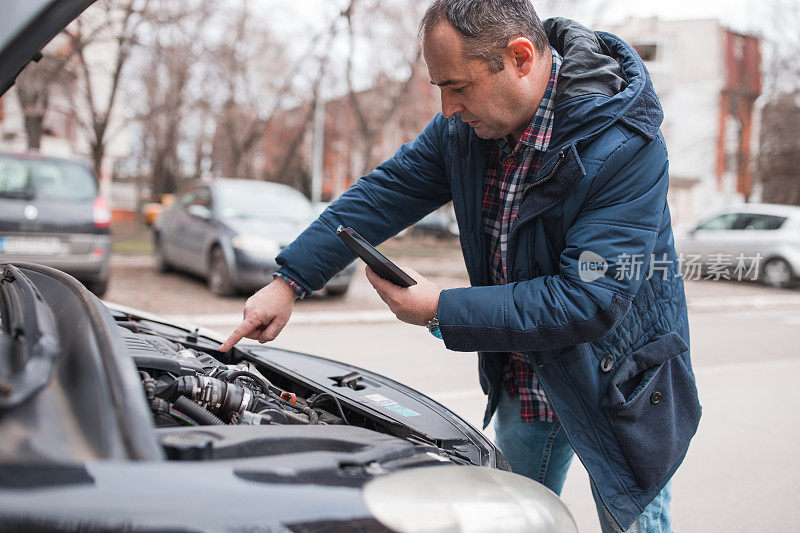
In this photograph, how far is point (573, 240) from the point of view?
5.86 ft

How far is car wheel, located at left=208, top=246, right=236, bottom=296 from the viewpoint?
30.1 ft

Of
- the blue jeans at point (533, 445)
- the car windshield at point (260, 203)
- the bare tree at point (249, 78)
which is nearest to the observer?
the blue jeans at point (533, 445)

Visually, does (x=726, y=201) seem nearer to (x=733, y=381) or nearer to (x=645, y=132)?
(x=733, y=381)

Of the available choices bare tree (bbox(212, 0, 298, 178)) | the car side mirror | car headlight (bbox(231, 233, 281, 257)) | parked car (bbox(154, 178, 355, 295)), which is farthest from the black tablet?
bare tree (bbox(212, 0, 298, 178))

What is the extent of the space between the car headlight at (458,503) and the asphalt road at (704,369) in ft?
7.11

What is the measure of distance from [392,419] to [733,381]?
568 centimetres

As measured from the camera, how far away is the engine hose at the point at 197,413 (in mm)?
1778

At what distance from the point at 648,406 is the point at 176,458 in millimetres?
1264

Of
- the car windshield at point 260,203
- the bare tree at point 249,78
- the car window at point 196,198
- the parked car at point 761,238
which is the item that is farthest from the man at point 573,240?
the bare tree at point 249,78

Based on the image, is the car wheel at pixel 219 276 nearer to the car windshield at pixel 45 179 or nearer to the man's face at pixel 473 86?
the car windshield at pixel 45 179

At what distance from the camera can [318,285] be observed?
7.39 ft

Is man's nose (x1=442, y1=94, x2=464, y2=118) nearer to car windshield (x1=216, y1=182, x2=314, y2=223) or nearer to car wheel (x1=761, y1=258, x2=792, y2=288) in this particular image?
car windshield (x1=216, y1=182, x2=314, y2=223)

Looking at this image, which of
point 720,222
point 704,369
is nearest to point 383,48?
point 720,222

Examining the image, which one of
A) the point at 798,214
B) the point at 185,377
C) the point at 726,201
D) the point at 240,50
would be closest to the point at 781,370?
the point at 185,377
